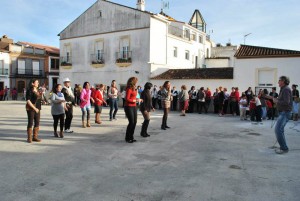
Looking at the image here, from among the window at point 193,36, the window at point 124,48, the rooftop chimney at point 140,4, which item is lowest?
the window at point 124,48

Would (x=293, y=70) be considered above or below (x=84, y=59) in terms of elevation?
below

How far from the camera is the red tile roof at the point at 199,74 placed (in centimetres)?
2213

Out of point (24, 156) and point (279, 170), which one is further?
point (24, 156)

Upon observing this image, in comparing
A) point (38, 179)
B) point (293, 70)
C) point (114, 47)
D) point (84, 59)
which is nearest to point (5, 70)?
point (84, 59)

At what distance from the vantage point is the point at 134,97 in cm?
805

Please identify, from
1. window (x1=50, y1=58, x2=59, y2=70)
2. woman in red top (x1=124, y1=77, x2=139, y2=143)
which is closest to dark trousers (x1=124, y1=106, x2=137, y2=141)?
woman in red top (x1=124, y1=77, x2=139, y2=143)

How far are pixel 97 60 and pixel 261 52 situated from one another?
16.3m

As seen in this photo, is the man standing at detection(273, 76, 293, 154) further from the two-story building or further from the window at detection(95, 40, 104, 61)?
the two-story building

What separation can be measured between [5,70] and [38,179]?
Answer: 4135cm

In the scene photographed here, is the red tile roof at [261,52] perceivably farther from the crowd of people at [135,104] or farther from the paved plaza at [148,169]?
the paved plaza at [148,169]

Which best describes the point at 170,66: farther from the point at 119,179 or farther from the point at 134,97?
the point at 119,179

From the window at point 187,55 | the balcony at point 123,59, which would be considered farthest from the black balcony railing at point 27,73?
the window at point 187,55

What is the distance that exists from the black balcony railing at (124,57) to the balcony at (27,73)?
2205cm

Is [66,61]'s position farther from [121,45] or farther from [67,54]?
[121,45]
